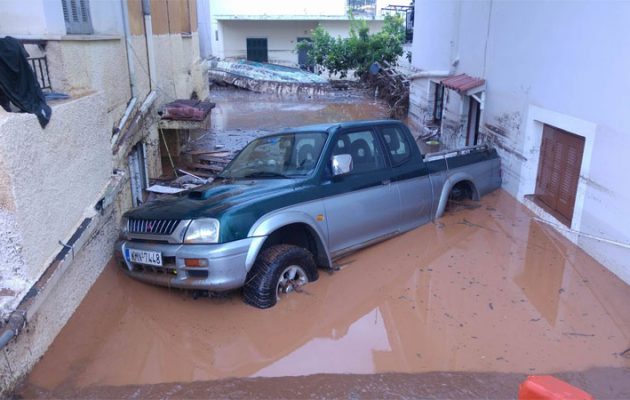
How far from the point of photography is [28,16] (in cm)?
580

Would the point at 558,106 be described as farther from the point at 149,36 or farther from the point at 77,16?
the point at 149,36

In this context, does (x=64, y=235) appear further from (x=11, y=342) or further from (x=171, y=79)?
(x=171, y=79)

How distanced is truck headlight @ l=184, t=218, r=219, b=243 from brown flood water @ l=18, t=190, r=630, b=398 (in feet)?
2.64

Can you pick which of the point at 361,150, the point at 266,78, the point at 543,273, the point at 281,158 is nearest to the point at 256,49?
the point at 266,78

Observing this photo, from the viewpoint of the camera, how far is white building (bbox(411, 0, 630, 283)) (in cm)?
574

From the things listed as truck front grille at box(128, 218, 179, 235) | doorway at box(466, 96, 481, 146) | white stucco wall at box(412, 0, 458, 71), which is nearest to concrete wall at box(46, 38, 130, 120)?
truck front grille at box(128, 218, 179, 235)

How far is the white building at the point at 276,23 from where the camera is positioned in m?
30.4

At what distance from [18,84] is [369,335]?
3.78 m

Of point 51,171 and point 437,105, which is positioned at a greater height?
point 51,171

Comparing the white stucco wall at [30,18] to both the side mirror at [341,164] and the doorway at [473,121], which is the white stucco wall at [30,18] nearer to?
the side mirror at [341,164]

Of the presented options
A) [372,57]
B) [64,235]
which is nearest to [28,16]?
[64,235]

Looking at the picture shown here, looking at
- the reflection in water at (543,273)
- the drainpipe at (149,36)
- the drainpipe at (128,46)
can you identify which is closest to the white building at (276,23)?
the drainpipe at (149,36)

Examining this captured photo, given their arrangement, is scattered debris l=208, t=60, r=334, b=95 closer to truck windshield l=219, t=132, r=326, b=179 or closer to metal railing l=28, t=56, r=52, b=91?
truck windshield l=219, t=132, r=326, b=179

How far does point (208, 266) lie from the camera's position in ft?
14.8
